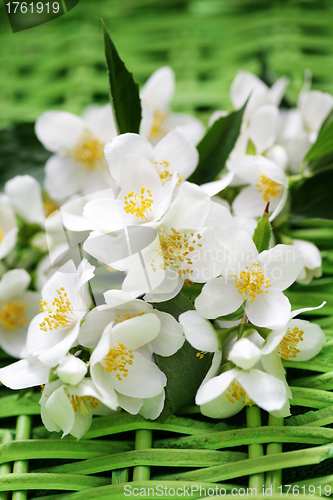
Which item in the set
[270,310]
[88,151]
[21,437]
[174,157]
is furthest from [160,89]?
[21,437]

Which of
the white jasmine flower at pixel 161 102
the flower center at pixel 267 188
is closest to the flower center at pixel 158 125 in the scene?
the white jasmine flower at pixel 161 102

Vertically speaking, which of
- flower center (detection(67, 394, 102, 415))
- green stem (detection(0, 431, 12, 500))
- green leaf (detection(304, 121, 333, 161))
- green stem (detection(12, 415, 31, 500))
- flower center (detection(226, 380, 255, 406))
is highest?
green leaf (detection(304, 121, 333, 161))

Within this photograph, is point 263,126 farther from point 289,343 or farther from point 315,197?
point 289,343

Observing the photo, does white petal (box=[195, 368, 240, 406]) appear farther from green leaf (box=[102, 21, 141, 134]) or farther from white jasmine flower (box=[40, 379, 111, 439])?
green leaf (box=[102, 21, 141, 134])

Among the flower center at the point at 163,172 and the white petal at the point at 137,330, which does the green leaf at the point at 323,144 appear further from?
the white petal at the point at 137,330

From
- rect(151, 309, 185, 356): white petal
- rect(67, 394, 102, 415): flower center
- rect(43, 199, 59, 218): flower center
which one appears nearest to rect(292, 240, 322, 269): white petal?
rect(151, 309, 185, 356): white petal

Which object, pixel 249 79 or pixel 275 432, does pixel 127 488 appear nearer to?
pixel 275 432

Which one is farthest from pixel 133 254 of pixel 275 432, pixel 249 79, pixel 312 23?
pixel 312 23
